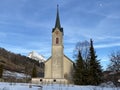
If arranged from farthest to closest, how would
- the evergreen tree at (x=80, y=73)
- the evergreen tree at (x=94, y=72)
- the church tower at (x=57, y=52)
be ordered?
the church tower at (x=57, y=52) < the evergreen tree at (x=80, y=73) < the evergreen tree at (x=94, y=72)

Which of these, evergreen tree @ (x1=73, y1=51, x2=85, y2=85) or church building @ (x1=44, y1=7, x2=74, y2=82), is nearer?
evergreen tree @ (x1=73, y1=51, x2=85, y2=85)

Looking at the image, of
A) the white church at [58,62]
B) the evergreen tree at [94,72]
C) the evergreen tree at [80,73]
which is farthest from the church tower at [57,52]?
the evergreen tree at [94,72]

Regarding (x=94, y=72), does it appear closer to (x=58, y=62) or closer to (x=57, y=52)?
(x=58, y=62)

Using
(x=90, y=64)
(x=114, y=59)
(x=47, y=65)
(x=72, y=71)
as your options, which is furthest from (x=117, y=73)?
(x=47, y=65)

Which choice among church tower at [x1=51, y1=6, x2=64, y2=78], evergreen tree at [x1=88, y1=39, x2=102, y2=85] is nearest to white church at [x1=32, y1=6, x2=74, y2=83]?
church tower at [x1=51, y1=6, x2=64, y2=78]

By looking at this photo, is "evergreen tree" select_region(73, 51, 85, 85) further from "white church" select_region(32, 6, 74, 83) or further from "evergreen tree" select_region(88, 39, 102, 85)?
"white church" select_region(32, 6, 74, 83)

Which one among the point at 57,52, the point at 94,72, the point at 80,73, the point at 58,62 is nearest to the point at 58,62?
the point at 58,62

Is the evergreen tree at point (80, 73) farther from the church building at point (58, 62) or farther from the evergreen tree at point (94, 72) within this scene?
the church building at point (58, 62)

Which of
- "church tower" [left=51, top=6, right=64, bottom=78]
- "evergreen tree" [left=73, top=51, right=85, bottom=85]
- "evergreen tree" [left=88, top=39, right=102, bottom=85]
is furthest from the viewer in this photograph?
"church tower" [left=51, top=6, right=64, bottom=78]

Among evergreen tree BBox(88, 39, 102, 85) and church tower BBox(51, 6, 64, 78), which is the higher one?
church tower BBox(51, 6, 64, 78)

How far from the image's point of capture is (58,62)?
6000 centimetres

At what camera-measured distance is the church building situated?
195ft

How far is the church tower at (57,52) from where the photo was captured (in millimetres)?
59281

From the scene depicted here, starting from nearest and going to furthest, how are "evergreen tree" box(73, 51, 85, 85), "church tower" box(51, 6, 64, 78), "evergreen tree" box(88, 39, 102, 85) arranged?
"evergreen tree" box(88, 39, 102, 85) → "evergreen tree" box(73, 51, 85, 85) → "church tower" box(51, 6, 64, 78)
